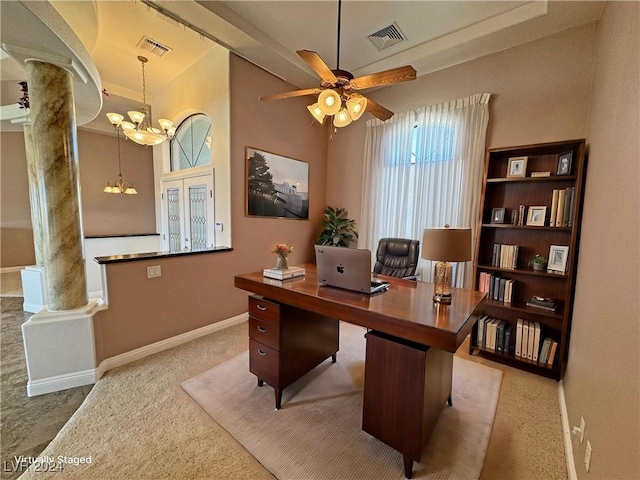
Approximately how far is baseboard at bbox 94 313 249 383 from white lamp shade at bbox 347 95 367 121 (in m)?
2.77

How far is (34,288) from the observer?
3.58 m

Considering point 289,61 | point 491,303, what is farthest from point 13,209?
point 491,303

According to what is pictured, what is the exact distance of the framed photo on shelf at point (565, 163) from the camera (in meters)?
2.24

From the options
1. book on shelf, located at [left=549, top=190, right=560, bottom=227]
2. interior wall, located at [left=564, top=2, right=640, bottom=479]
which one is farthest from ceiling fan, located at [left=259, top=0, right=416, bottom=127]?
book on shelf, located at [left=549, top=190, right=560, bottom=227]

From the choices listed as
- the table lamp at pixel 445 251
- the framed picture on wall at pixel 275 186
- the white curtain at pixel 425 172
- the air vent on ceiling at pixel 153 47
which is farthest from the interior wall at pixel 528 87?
the air vent on ceiling at pixel 153 47

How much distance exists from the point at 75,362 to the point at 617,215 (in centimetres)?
370

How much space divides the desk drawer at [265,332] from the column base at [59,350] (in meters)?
1.41

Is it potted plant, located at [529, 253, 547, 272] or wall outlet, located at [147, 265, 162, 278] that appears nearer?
potted plant, located at [529, 253, 547, 272]

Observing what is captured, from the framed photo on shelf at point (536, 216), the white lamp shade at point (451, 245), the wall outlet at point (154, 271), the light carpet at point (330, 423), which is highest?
the framed photo on shelf at point (536, 216)

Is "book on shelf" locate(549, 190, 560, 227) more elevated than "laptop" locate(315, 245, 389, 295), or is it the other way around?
"book on shelf" locate(549, 190, 560, 227)

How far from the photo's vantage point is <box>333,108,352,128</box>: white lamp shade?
6.54 feet

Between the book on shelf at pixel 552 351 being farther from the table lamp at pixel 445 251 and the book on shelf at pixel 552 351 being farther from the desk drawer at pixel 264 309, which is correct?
the desk drawer at pixel 264 309

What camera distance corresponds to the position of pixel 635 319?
3.10 feet

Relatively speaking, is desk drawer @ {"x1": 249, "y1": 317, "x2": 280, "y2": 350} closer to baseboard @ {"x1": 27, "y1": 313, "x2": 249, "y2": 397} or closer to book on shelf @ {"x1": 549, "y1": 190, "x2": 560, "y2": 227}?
baseboard @ {"x1": 27, "y1": 313, "x2": 249, "y2": 397}
